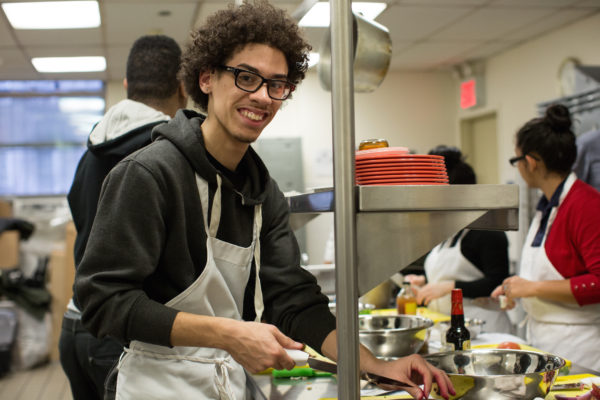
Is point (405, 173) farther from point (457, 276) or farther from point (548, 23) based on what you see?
point (548, 23)

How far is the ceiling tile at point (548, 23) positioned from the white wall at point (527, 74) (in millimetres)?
88

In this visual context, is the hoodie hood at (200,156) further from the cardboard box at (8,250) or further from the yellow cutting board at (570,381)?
the cardboard box at (8,250)

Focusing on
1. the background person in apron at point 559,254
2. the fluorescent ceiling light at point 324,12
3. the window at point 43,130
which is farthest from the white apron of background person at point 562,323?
the window at point 43,130

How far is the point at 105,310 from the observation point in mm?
1209

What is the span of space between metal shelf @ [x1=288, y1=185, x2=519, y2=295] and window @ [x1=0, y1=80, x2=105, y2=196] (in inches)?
268

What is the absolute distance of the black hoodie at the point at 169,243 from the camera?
1207 mm

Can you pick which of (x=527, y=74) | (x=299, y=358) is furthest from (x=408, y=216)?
(x=527, y=74)

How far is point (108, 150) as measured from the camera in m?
1.94

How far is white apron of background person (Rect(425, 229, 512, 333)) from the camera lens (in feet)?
9.30

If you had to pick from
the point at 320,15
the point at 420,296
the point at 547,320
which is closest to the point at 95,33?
the point at 320,15

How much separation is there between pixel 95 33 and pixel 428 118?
13.4ft

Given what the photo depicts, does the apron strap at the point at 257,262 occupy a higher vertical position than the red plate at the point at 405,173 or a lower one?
lower

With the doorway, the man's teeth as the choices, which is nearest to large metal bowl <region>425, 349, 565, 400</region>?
the man's teeth

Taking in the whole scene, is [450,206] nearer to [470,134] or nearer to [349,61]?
[349,61]
